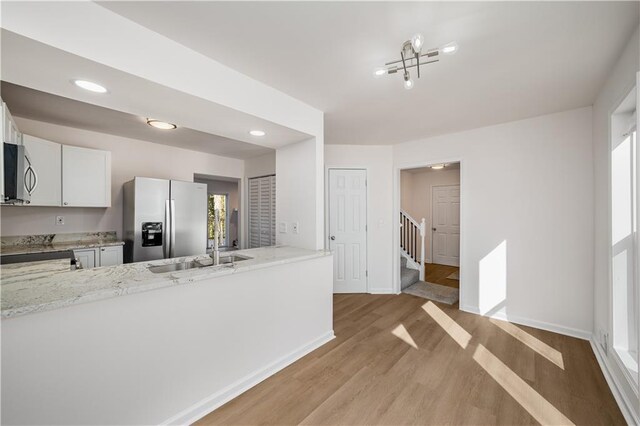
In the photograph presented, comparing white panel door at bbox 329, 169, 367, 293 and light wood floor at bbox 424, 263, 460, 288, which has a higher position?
white panel door at bbox 329, 169, 367, 293

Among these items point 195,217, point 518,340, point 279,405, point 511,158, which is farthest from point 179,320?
point 511,158

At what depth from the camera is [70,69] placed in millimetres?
1428

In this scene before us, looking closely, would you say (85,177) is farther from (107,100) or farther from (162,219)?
(107,100)

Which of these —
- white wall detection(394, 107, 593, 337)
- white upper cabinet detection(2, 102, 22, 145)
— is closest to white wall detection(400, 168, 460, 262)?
white wall detection(394, 107, 593, 337)

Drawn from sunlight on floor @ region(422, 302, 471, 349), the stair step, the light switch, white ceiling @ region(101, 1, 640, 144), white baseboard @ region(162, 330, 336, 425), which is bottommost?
sunlight on floor @ region(422, 302, 471, 349)

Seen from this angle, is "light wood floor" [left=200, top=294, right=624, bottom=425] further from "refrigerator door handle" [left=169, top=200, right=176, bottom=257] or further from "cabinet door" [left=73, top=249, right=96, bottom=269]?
"cabinet door" [left=73, top=249, right=96, bottom=269]

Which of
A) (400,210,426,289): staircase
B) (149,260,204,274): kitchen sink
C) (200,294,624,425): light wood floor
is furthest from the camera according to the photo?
(400,210,426,289): staircase

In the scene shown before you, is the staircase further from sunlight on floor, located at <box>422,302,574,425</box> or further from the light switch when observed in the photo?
the light switch

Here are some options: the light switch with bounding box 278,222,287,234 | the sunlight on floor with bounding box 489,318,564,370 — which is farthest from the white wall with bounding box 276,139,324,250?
the sunlight on floor with bounding box 489,318,564,370

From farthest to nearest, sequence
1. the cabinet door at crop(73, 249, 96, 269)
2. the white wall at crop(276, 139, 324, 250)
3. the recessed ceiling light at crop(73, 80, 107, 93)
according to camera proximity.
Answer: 1. the cabinet door at crop(73, 249, 96, 269)
2. the white wall at crop(276, 139, 324, 250)
3. the recessed ceiling light at crop(73, 80, 107, 93)

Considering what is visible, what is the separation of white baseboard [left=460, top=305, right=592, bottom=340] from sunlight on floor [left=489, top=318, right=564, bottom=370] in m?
0.08

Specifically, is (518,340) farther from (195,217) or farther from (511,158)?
(195,217)

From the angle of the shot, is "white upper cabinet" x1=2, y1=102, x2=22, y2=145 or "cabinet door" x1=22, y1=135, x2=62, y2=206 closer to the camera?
"white upper cabinet" x1=2, y1=102, x2=22, y2=145

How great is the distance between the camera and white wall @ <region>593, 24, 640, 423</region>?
165 cm
